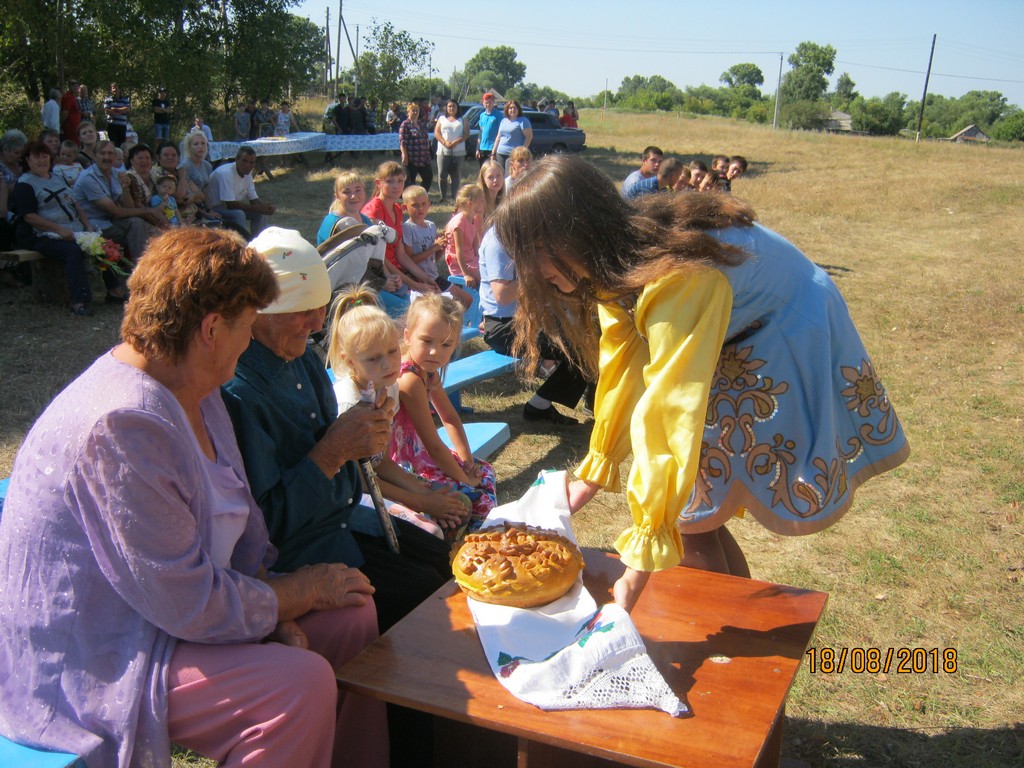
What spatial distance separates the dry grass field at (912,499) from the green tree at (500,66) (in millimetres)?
111139

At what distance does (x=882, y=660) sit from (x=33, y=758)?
104 inches

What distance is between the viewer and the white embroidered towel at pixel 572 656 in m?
1.72

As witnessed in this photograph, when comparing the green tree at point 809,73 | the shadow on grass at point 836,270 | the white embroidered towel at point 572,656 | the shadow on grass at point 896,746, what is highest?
the green tree at point 809,73

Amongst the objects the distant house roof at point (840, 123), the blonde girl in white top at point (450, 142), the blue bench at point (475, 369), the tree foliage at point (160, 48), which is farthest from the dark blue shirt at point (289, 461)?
the distant house roof at point (840, 123)

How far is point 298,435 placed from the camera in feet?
7.74

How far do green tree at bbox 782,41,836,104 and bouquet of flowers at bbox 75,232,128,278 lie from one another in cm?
7995

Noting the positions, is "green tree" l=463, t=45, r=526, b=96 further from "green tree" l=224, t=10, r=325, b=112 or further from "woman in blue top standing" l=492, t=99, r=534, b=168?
"woman in blue top standing" l=492, t=99, r=534, b=168

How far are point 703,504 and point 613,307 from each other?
0.57 meters

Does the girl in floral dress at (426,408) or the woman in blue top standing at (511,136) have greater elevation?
the woman in blue top standing at (511,136)

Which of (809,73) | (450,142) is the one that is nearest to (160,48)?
(450,142)

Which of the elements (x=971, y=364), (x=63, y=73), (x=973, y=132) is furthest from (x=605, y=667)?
(x=973, y=132)

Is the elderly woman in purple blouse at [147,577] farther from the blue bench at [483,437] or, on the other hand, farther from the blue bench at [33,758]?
the blue bench at [483,437]

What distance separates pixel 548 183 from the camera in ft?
6.23

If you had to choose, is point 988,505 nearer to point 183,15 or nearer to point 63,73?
point 63,73
